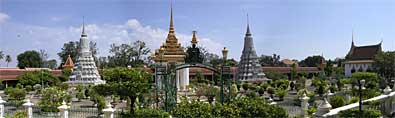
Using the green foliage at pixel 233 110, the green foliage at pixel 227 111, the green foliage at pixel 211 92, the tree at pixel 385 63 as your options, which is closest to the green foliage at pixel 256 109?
the green foliage at pixel 233 110

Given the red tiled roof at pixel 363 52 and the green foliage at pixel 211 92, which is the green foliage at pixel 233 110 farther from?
the red tiled roof at pixel 363 52

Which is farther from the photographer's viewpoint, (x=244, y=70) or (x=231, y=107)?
(x=244, y=70)

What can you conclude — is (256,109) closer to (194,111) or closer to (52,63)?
(194,111)

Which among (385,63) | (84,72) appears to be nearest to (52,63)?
(84,72)

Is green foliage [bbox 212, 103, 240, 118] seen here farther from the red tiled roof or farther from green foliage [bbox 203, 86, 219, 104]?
the red tiled roof

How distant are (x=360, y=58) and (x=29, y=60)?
4107cm

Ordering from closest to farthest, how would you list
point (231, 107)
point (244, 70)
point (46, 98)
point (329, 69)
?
point (231, 107) → point (46, 98) → point (244, 70) → point (329, 69)

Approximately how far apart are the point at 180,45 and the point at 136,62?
62.2 ft

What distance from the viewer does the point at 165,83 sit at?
446 inches

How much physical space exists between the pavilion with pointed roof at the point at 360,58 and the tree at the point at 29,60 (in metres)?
38.9

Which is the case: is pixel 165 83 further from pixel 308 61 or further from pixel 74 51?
pixel 308 61

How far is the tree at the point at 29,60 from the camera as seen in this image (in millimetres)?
49688

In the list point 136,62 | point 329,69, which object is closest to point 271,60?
point 329,69

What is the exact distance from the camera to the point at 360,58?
47.6 metres
